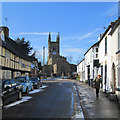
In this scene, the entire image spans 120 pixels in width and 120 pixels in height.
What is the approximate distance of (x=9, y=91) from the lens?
35.4ft

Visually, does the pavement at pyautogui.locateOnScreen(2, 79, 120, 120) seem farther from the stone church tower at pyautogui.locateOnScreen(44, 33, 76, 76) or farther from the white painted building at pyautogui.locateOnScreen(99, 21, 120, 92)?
the stone church tower at pyautogui.locateOnScreen(44, 33, 76, 76)

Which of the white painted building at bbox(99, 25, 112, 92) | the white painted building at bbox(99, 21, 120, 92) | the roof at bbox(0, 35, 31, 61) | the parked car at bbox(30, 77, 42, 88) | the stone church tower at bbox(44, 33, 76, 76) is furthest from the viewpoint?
the stone church tower at bbox(44, 33, 76, 76)

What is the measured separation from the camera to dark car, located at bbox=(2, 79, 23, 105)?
1011 centimetres

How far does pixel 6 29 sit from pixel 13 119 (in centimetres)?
3082

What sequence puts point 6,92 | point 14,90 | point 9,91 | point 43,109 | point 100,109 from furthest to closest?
point 14,90
point 9,91
point 6,92
point 43,109
point 100,109

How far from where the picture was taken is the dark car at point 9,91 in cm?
1011

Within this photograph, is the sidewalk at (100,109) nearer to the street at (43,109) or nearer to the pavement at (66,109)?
the pavement at (66,109)

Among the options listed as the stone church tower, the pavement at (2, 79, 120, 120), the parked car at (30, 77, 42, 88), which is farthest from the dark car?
the stone church tower

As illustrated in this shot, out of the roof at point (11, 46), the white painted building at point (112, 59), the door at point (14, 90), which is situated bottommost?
the door at point (14, 90)

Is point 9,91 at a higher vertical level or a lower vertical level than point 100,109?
higher

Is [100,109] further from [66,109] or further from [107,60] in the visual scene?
[107,60]

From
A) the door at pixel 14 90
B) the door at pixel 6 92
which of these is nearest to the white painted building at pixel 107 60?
the door at pixel 14 90

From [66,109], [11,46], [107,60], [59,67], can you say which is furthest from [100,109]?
[59,67]

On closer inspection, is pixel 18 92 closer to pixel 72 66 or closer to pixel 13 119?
pixel 13 119
